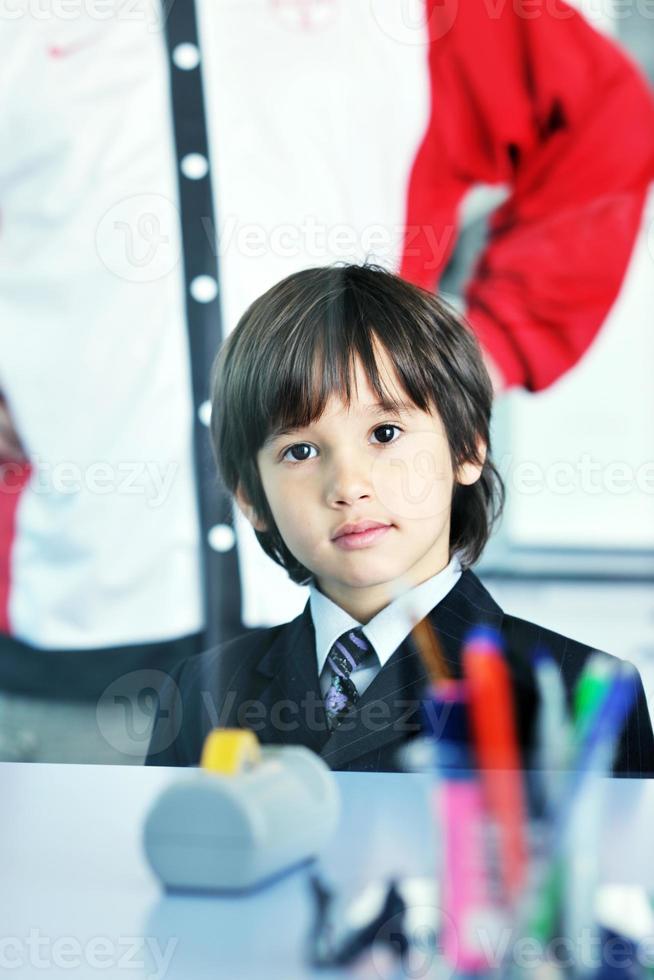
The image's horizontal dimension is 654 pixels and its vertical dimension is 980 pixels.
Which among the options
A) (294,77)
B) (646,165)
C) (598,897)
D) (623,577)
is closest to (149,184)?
(294,77)

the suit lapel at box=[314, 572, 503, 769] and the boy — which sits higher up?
the boy

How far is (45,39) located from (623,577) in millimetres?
872

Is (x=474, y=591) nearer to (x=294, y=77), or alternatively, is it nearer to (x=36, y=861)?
(x=36, y=861)

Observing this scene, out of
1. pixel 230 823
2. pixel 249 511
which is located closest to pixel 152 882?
pixel 230 823

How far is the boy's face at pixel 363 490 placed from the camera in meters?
0.81

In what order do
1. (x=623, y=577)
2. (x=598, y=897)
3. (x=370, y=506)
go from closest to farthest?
(x=598, y=897) → (x=370, y=506) → (x=623, y=577)

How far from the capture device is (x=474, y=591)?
0.89m

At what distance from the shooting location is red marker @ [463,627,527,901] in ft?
1.15

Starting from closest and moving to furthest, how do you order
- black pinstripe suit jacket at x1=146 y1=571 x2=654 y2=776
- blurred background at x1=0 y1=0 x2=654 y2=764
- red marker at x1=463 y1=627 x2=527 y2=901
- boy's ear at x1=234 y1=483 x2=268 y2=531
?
red marker at x1=463 y1=627 x2=527 y2=901 < black pinstripe suit jacket at x1=146 y1=571 x2=654 y2=776 < boy's ear at x1=234 y1=483 x2=268 y2=531 < blurred background at x1=0 y1=0 x2=654 y2=764

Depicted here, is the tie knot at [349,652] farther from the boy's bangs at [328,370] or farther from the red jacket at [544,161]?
the red jacket at [544,161]

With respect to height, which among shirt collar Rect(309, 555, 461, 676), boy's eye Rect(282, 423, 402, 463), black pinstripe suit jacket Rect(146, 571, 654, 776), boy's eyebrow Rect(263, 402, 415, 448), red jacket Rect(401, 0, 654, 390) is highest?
red jacket Rect(401, 0, 654, 390)

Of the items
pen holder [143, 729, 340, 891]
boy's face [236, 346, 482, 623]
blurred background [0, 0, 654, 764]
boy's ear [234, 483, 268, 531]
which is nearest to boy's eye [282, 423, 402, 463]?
boy's face [236, 346, 482, 623]

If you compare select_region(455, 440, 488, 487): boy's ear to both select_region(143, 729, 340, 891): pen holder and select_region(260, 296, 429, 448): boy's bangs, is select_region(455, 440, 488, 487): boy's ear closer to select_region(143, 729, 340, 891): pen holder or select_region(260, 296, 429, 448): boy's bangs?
select_region(260, 296, 429, 448): boy's bangs

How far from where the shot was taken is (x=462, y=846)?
0.36 m
